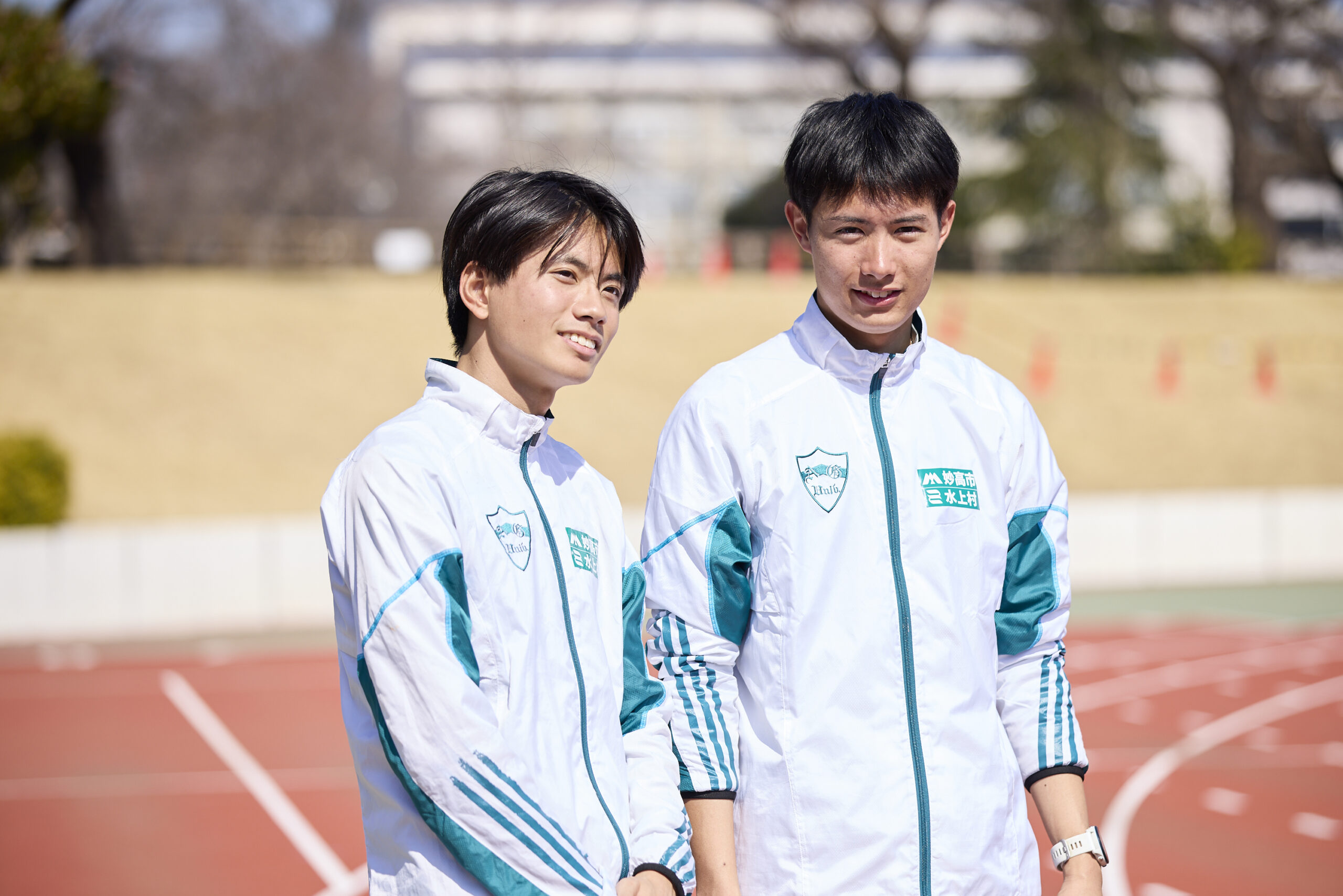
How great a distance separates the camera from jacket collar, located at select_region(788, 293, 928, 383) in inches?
104

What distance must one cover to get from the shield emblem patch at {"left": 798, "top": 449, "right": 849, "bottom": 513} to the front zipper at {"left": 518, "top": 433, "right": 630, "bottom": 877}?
0.50 metres

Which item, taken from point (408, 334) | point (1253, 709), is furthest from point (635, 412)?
point (1253, 709)

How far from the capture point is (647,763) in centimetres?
244

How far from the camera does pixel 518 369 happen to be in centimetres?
253

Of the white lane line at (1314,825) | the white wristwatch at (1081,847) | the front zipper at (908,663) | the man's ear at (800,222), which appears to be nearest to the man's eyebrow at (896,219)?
the man's ear at (800,222)

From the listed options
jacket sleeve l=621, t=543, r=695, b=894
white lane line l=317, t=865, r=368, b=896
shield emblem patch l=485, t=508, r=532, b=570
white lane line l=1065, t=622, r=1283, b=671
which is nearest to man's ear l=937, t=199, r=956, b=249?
jacket sleeve l=621, t=543, r=695, b=894

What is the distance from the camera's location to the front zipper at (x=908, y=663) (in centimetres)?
243

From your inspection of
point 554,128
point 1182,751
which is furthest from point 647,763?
point 554,128

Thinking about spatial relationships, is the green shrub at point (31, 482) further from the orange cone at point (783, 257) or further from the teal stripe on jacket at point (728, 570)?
the orange cone at point (783, 257)

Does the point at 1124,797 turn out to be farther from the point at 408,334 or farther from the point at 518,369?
the point at 408,334

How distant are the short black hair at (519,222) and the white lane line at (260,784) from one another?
15.3 ft

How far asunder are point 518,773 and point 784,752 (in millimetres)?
543

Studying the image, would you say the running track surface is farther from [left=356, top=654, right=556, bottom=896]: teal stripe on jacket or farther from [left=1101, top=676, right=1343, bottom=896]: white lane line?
[left=356, top=654, right=556, bottom=896]: teal stripe on jacket

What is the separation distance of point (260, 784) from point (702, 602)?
678 cm
